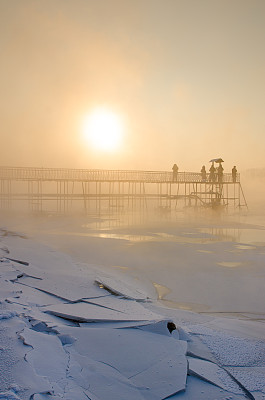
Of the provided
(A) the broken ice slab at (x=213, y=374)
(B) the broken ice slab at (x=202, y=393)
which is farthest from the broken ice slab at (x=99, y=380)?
(A) the broken ice slab at (x=213, y=374)

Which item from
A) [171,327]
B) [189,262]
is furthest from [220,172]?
[171,327]

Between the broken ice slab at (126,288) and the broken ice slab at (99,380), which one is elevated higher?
the broken ice slab at (99,380)

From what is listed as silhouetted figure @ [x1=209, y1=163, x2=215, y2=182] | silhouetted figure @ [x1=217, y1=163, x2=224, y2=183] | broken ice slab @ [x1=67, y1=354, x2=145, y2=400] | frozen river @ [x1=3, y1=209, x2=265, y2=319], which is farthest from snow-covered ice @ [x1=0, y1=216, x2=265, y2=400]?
silhouetted figure @ [x1=209, y1=163, x2=215, y2=182]

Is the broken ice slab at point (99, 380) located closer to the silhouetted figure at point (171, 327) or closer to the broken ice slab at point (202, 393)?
the broken ice slab at point (202, 393)

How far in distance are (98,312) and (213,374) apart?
160 centimetres

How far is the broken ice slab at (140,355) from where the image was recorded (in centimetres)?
269

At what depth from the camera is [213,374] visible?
2.94 m

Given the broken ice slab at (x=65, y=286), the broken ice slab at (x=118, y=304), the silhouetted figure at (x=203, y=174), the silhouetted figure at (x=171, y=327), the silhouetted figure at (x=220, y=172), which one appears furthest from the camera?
the silhouetted figure at (x=203, y=174)

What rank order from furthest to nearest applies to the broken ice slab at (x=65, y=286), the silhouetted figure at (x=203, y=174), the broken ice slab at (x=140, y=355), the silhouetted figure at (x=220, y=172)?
the silhouetted figure at (x=203, y=174), the silhouetted figure at (x=220, y=172), the broken ice slab at (x=65, y=286), the broken ice slab at (x=140, y=355)

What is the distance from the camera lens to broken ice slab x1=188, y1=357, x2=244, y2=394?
280cm

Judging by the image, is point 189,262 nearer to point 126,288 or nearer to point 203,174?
point 126,288

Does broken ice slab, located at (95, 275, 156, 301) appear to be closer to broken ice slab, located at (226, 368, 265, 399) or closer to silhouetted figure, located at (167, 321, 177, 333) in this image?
silhouetted figure, located at (167, 321, 177, 333)

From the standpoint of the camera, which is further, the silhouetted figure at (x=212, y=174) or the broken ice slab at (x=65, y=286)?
the silhouetted figure at (x=212, y=174)

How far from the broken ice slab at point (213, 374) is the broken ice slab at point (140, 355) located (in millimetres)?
91
